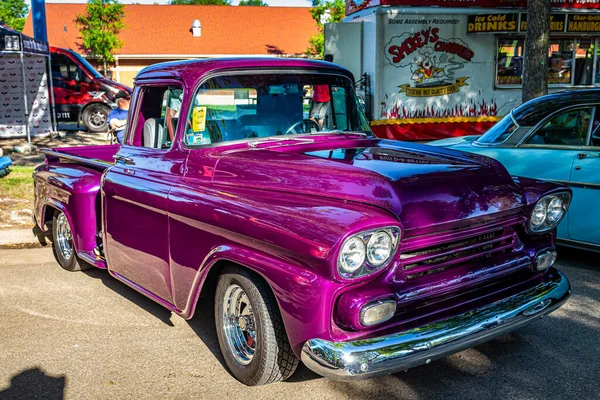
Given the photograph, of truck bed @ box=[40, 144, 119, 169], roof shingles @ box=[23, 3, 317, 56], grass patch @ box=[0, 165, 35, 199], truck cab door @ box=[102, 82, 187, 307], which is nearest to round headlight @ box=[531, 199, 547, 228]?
truck cab door @ box=[102, 82, 187, 307]

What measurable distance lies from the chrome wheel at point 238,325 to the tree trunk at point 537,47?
333 inches

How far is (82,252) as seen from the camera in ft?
17.5

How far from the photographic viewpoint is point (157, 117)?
15.5ft

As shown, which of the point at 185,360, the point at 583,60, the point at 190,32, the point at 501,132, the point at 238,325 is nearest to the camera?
the point at 238,325

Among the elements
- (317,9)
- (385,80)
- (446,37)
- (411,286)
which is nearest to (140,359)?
(411,286)

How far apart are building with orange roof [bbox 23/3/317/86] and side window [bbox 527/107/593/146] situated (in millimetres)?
31197

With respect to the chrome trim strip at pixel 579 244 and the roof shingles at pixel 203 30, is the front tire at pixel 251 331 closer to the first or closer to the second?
the chrome trim strip at pixel 579 244

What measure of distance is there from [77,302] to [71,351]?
1044 millimetres

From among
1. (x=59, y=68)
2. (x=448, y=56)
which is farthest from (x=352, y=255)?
(x=59, y=68)

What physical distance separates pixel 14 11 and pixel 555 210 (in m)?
62.9

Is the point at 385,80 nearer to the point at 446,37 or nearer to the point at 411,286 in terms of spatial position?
the point at 446,37

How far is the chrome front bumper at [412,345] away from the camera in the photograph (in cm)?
289

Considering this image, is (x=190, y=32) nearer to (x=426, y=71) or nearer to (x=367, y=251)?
(x=426, y=71)

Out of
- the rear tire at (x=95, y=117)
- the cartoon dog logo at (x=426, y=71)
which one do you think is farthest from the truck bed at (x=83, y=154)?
the rear tire at (x=95, y=117)
